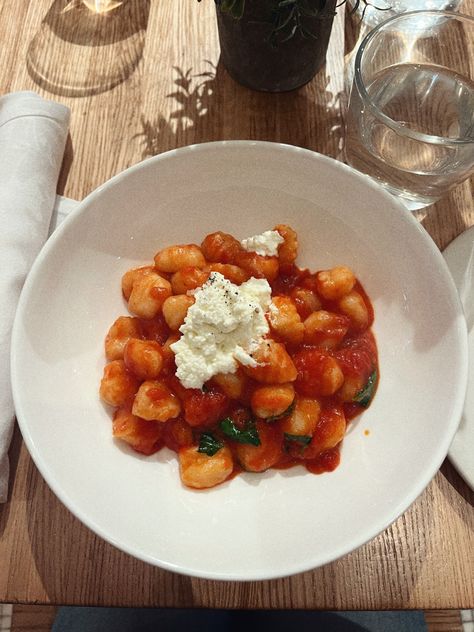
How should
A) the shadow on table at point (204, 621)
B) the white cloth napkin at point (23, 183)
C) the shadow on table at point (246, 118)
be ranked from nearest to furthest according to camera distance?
the white cloth napkin at point (23, 183) < the shadow on table at point (246, 118) < the shadow on table at point (204, 621)

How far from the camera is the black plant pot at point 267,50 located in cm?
113

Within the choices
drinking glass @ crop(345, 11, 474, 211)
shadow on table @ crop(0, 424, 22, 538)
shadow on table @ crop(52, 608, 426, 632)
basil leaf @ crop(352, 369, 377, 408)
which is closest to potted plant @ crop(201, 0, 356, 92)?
drinking glass @ crop(345, 11, 474, 211)

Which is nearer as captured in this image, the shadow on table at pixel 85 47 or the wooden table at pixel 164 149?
the wooden table at pixel 164 149

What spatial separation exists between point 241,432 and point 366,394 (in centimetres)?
25

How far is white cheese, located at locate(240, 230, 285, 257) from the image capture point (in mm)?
1126

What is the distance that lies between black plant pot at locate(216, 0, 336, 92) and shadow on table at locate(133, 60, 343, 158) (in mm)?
33

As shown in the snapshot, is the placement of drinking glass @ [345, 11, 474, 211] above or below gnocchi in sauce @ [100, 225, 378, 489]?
above

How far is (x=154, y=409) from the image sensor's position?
99 centimetres

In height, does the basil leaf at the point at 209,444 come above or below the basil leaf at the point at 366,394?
below

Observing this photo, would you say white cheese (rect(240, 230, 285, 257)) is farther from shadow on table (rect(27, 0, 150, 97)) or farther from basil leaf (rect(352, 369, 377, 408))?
shadow on table (rect(27, 0, 150, 97))

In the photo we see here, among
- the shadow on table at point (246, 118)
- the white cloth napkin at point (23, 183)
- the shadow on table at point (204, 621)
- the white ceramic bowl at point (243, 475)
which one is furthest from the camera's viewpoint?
the shadow on table at point (204, 621)

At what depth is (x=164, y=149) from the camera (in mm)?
1348

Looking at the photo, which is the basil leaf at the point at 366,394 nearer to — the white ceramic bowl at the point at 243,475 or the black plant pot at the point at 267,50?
the white ceramic bowl at the point at 243,475

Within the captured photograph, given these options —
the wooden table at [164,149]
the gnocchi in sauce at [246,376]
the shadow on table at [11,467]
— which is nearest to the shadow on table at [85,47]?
the wooden table at [164,149]
